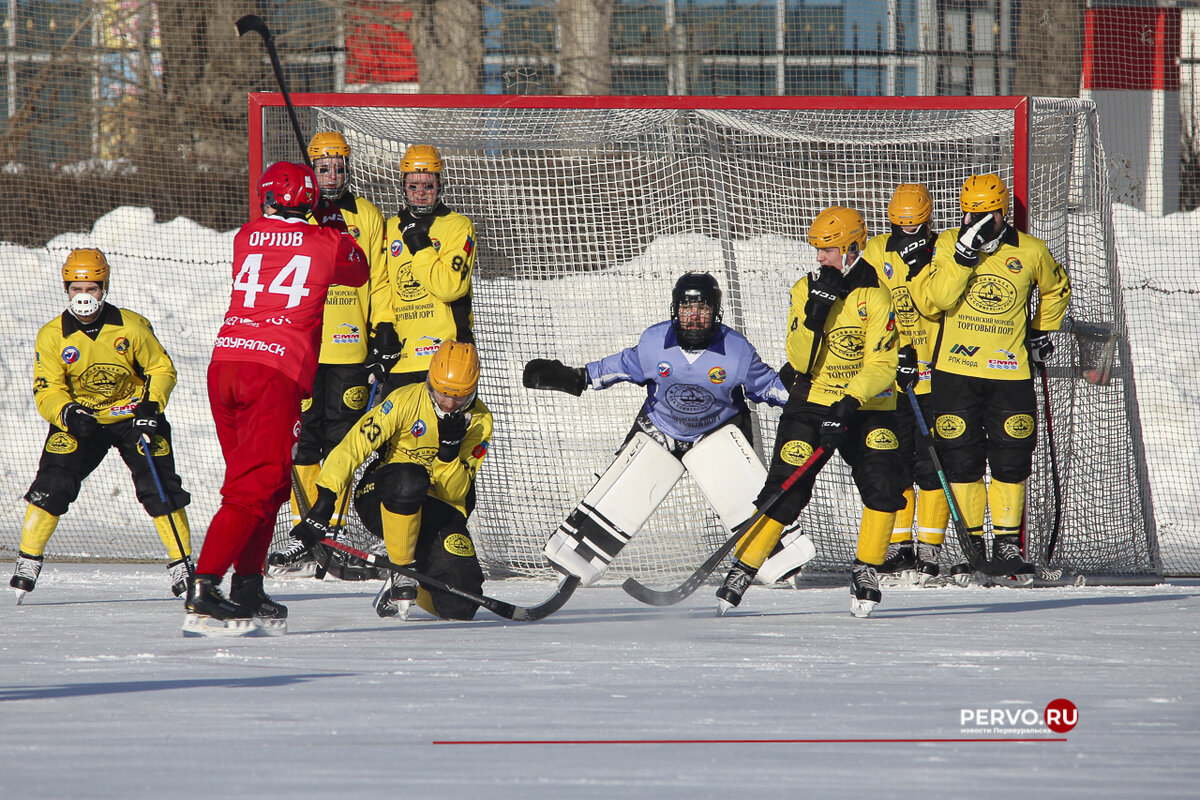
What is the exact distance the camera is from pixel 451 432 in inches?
175

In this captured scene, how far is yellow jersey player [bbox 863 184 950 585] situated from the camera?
5406 mm

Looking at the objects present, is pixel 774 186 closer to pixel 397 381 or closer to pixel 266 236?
pixel 397 381

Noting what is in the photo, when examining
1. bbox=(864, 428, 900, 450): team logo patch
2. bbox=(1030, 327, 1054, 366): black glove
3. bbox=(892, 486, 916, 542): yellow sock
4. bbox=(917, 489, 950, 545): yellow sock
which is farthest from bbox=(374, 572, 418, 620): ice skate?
bbox=(1030, 327, 1054, 366): black glove

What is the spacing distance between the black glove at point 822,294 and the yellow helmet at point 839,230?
9 centimetres

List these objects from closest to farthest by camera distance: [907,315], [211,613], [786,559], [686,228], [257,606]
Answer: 1. [211,613]
2. [257,606]
3. [786,559]
4. [907,315]
5. [686,228]

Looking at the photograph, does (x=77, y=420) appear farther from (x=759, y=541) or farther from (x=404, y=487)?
(x=759, y=541)

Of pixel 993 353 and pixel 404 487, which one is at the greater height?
pixel 993 353

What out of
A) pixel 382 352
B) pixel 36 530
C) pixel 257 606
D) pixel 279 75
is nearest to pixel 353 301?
pixel 382 352

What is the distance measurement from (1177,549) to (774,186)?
8.13ft

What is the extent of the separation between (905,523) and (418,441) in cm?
206

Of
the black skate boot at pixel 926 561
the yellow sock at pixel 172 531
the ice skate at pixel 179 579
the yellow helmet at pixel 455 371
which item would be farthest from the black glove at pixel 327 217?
the black skate boot at pixel 926 561

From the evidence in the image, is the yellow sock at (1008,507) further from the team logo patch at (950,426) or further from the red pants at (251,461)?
the red pants at (251,461)

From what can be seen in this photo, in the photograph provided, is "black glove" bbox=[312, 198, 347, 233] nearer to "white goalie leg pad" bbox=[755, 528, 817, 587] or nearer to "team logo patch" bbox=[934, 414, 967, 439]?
"white goalie leg pad" bbox=[755, 528, 817, 587]

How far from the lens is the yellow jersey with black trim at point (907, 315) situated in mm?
5453
